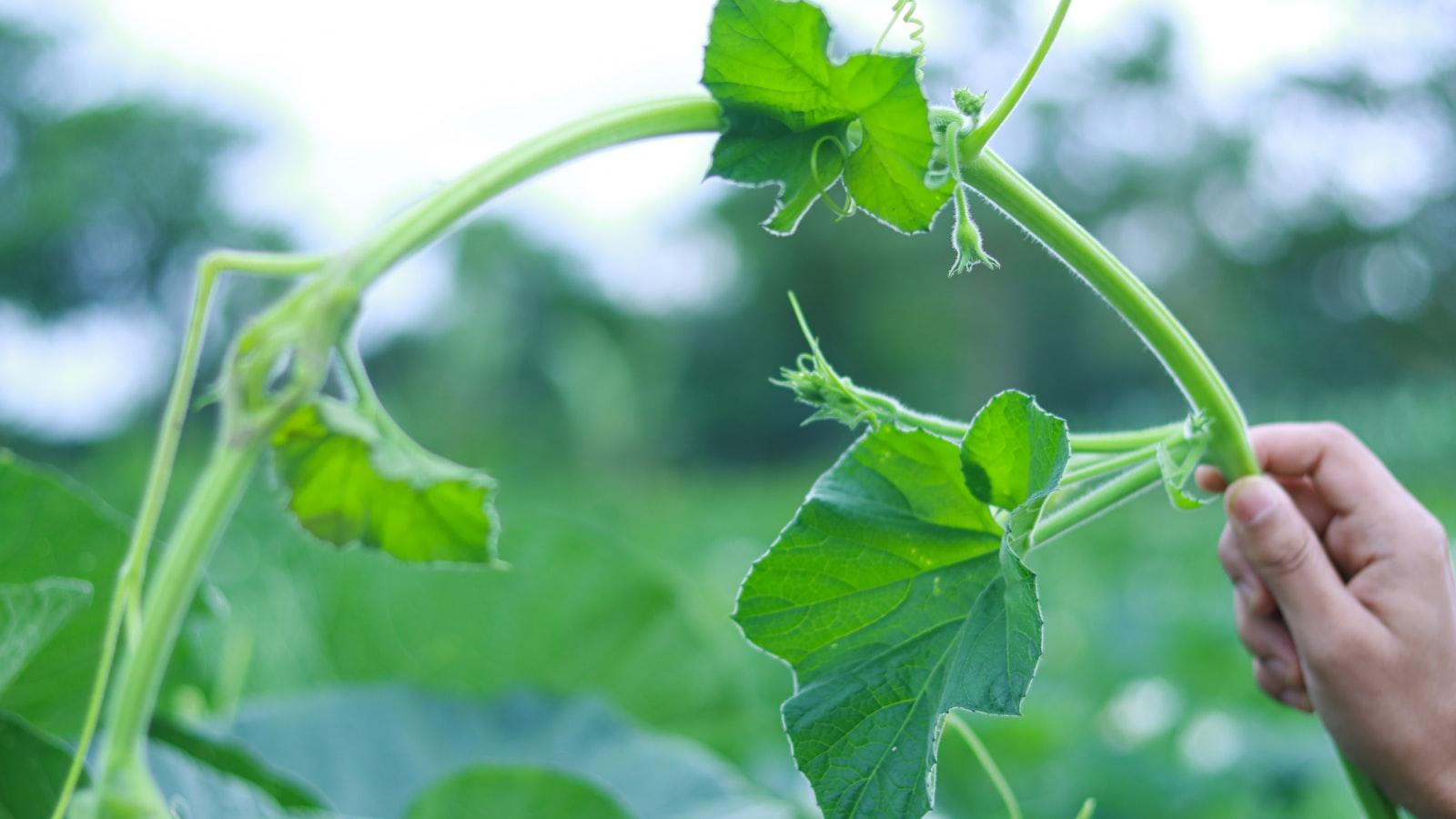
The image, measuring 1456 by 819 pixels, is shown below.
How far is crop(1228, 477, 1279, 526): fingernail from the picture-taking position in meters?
0.48

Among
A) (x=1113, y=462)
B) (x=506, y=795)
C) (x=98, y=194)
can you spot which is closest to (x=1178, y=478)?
(x=1113, y=462)

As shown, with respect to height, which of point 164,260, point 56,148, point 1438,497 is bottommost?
point 1438,497

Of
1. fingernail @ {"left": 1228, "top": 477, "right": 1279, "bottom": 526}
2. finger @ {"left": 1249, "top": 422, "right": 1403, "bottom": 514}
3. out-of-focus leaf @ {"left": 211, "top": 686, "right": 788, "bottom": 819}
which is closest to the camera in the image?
fingernail @ {"left": 1228, "top": 477, "right": 1279, "bottom": 526}

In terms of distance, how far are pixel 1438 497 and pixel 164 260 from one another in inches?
432

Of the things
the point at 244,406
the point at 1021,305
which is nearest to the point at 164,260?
the point at 1021,305

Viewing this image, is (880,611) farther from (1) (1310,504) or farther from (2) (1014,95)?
(1) (1310,504)

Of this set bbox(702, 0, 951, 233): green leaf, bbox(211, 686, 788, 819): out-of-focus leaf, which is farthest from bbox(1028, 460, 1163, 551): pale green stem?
bbox(211, 686, 788, 819): out-of-focus leaf

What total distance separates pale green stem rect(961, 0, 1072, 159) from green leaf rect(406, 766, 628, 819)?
0.41m

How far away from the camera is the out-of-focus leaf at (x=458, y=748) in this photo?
75cm

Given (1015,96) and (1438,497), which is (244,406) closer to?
(1015,96)

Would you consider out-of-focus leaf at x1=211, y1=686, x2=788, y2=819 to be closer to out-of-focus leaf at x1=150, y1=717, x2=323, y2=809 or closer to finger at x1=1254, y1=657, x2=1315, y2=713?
out-of-focus leaf at x1=150, y1=717, x2=323, y2=809

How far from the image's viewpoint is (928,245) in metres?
14.1

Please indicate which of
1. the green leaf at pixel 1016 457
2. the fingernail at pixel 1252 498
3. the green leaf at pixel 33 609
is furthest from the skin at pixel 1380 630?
the green leaf at pixel 33 609

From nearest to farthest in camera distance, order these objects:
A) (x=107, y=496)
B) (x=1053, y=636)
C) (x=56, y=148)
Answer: (x=1053, y=636) → (x=107, y=496) → (x=56, y=148)
